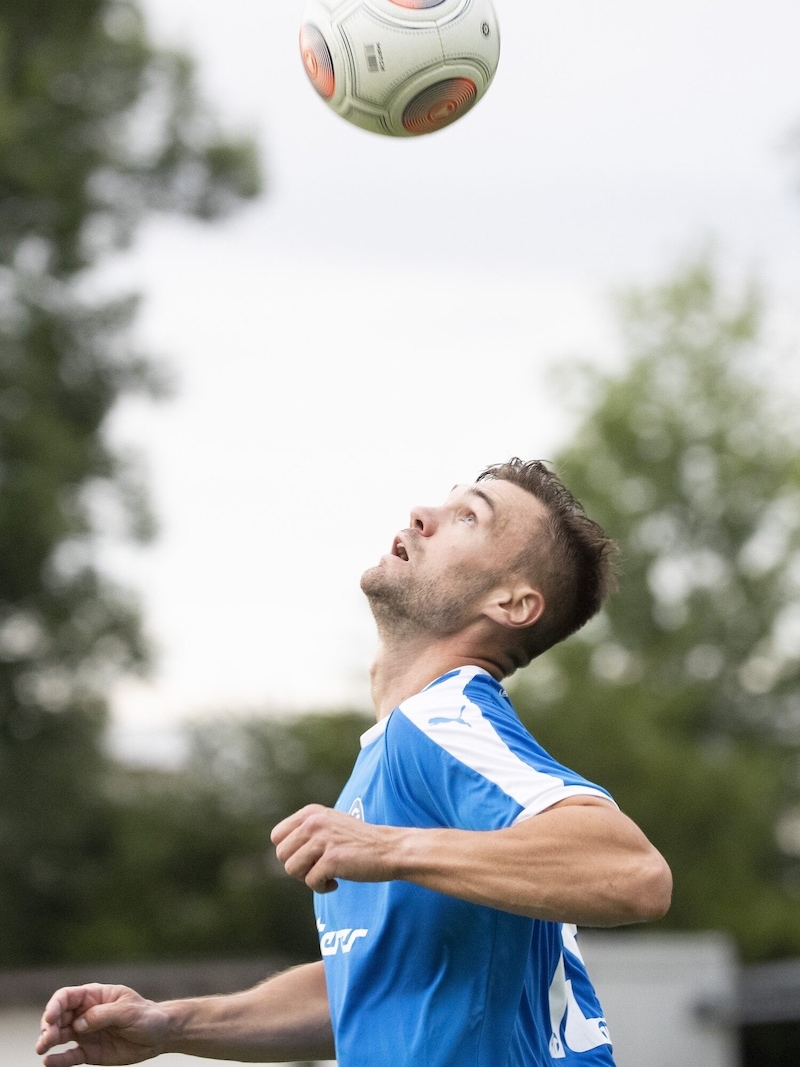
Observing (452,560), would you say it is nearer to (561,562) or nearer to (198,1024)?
(561,562)

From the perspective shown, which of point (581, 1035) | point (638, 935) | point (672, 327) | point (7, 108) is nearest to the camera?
point (581, 1035)

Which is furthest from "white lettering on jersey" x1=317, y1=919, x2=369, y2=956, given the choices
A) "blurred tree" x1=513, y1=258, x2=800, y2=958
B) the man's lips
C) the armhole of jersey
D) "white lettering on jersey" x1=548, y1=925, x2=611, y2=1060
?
"blurred tree" x1=513, y1=258, x2=800, y2=958

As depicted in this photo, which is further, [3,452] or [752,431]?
[752,431]

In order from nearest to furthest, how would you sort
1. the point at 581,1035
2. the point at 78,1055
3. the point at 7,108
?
the point at 581,1035, the point at 78,1055, the point at 7,108

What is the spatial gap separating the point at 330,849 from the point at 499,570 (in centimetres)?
99

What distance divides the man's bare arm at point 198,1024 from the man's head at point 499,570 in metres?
0.93

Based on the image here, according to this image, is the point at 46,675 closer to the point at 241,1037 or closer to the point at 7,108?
the point at 7,108

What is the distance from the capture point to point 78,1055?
10.7ft

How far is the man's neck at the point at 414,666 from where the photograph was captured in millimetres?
3287

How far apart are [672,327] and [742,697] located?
26.5 ft

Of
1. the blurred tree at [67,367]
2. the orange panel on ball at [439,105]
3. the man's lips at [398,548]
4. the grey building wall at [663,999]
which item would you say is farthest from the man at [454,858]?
the blurred tree at [67,367]

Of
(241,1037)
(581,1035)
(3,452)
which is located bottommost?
(581,1035)

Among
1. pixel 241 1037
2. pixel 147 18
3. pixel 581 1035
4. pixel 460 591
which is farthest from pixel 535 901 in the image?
pixel 147 18

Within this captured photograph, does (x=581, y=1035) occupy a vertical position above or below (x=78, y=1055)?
below
